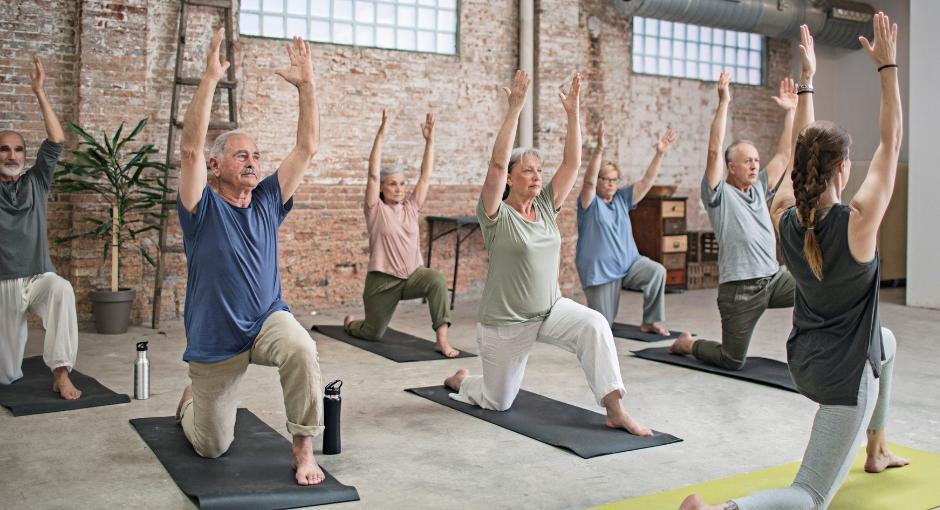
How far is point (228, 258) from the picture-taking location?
136 inches

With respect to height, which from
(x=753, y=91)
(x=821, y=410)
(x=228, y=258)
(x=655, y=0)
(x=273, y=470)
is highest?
(x=655, y=0)

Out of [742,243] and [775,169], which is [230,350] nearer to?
[742,243]

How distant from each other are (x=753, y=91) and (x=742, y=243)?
6382mm

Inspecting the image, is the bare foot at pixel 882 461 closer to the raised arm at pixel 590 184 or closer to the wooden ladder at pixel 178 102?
the raised arm at pixel 590 184

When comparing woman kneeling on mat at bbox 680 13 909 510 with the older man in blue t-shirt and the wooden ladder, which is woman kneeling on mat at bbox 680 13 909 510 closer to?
the older man in blue t-shirt

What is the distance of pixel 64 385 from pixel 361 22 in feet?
16.4

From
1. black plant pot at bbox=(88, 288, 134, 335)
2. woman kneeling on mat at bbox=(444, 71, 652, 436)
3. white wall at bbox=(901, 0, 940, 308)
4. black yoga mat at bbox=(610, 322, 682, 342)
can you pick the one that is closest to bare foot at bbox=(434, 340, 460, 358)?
black yoga mat at bbox=(610, 322, 682, 342)

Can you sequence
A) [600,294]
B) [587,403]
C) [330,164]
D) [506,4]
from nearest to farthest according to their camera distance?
[587,403]
[600,294]
[330,164]
[506,4]

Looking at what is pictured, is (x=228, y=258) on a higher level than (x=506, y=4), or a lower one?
lower

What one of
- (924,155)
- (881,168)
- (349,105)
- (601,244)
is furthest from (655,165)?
(881,168)

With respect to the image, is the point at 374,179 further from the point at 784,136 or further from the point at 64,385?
the point at 784,136

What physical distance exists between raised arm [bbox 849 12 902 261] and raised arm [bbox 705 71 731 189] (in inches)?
75.6

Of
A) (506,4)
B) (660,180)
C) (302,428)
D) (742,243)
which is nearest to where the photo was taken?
(302,428)

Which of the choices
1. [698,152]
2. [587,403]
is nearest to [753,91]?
[698,152]
